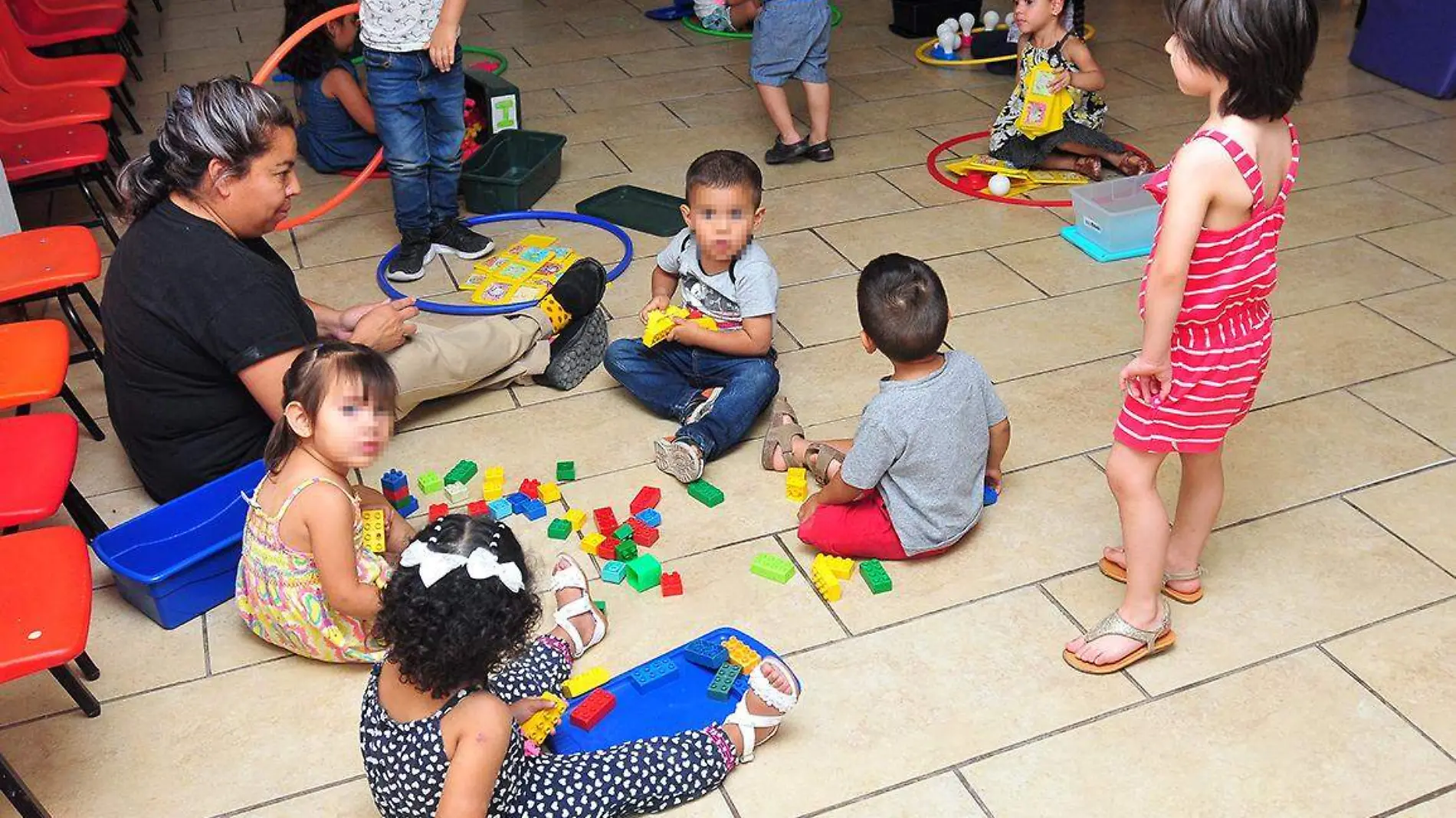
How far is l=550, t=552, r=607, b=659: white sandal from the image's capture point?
2447 millimetres

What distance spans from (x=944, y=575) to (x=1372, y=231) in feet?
8.13

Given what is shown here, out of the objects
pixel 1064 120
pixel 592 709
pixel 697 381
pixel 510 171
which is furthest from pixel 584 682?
pixel 1064 120

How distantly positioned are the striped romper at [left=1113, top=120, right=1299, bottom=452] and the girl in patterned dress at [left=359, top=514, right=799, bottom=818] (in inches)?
33.4

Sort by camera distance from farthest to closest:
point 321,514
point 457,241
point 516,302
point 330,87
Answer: point 330,87
point 457,241
point 516,302
point 321,514

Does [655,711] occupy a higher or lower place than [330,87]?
lower

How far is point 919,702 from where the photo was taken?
7.68ft

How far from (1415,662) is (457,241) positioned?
119 inches

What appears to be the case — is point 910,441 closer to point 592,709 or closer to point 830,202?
point 592,709

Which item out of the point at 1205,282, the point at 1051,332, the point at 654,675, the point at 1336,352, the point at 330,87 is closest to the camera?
the point at 1205,282

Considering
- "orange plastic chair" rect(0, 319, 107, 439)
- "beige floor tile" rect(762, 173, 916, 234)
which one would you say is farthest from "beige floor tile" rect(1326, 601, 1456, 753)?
"orange plastic chair" rect(0, 319, 107, 439)

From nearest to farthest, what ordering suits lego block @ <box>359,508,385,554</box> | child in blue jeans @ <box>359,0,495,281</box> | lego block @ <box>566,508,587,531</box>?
lego block @ <box>359,508,385,554</box>
lego block @ <box>566,508,587,531</box>
child in blue jeans @ <box>359,0,495,281</box>

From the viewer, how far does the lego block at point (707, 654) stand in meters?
2.37

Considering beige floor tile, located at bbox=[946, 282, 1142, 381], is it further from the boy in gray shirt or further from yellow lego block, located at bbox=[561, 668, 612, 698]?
yellow lego block, located at bbox=[561, 668, 612, 698]

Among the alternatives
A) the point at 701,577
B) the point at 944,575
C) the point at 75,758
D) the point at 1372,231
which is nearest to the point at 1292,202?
the point at 1372,231
